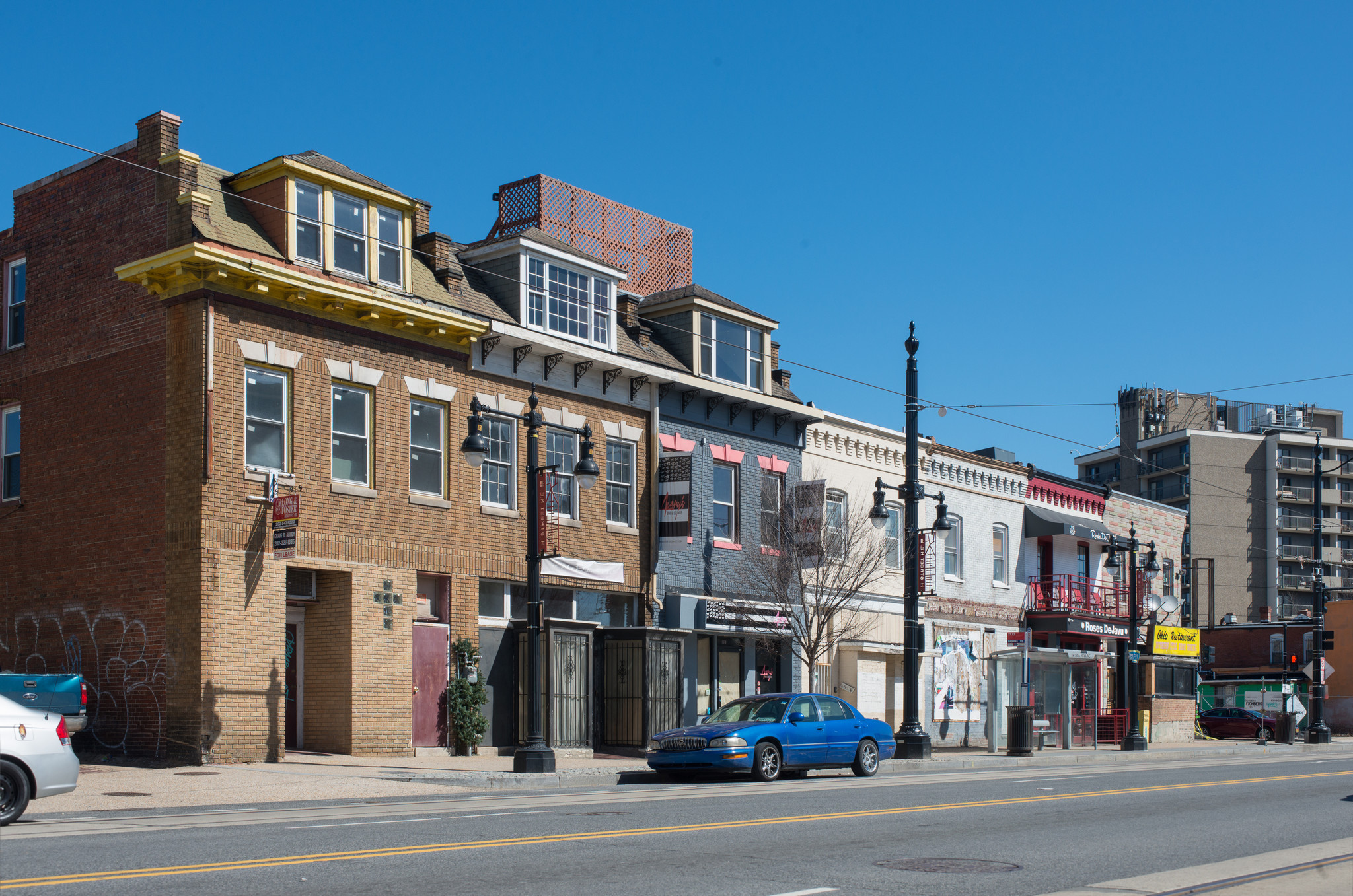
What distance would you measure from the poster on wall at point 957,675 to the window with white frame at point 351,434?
18.2m

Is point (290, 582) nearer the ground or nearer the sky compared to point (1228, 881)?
nearer the sky

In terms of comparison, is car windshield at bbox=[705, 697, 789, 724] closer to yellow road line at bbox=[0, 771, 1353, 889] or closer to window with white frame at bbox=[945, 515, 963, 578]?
yellow road line at bbox=[0, 771, 1353, 889]

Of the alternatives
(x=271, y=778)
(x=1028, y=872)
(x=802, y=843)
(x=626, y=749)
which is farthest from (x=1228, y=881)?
(x=626, y=749)

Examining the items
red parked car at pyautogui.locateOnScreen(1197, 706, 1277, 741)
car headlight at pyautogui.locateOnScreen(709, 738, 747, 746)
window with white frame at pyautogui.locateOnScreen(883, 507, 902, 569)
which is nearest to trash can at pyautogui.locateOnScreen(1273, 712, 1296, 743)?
red parked car at pyautogui.locateOnScreen(1197, 706, 1277, 741)

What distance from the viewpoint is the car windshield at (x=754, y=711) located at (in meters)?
21.0

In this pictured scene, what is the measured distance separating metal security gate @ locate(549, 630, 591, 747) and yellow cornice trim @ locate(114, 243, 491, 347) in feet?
Answer: 20.0

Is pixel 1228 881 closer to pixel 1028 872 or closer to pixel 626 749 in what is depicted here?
pixel 1028 872

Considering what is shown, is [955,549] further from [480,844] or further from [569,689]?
[480,844]

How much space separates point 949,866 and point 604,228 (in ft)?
79.6

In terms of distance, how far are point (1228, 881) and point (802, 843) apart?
3485mm

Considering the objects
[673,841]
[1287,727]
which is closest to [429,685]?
[673,841]

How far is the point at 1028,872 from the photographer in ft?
32.8

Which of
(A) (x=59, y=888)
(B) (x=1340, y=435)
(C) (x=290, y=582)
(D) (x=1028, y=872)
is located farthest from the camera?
(B) (x=1340, y=435)

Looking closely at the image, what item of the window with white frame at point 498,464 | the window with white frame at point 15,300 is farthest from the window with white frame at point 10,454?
the window with white frame at point 498,464
